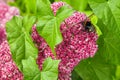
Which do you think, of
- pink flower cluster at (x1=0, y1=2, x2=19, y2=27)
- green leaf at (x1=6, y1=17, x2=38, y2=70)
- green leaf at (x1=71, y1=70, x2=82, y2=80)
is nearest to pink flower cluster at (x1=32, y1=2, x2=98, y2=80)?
green leaf at (x1=6, y1=17, x2=38, y2=70)

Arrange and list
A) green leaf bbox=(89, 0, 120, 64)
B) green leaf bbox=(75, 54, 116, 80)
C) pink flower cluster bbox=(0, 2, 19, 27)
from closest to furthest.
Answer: green leaf bbox=(89, 0, 120, 64)
green leaf bbox=(75, 54, 116, 80)
pink flower cluster bbox=(0, 2, 19, 27)

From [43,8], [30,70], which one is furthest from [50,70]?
[43,8]

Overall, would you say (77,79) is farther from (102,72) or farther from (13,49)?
(13,49)

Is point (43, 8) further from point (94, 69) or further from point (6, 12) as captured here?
point (6, 12)

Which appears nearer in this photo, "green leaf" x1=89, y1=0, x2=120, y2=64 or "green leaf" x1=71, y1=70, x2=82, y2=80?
"green leaf" x1=89, y1=0, x2=120, y2=64

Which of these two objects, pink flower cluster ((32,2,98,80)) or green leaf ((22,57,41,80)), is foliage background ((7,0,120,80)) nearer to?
pink flower cluster ((32,2,98,80))
